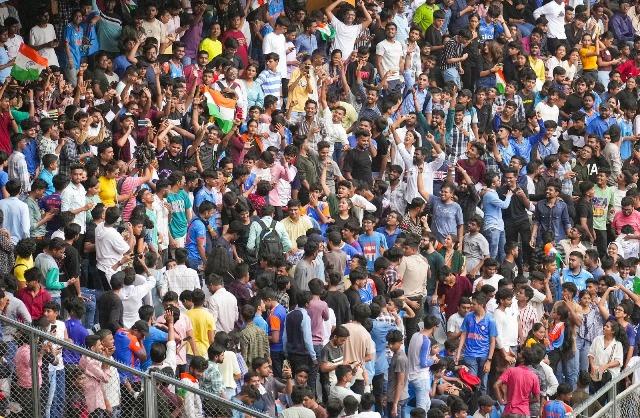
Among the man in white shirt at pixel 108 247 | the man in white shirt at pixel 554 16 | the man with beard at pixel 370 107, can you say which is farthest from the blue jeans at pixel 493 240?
the man in white shirt at pixel 554 16

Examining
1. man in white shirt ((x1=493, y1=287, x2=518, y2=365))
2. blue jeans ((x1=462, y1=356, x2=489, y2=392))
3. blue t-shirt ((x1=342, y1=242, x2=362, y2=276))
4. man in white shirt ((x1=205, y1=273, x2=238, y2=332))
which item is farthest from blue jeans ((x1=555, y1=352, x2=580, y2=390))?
man in white shirt ((x1=205, y1=273, x2=238, y2=332))

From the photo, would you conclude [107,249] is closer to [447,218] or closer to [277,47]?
[447,218]

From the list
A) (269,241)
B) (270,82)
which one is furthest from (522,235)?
(269,241)

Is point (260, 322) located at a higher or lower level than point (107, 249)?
lower

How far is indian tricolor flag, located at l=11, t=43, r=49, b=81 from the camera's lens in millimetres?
21578

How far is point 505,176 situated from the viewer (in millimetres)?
23438

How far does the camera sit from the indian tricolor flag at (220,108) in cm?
2236

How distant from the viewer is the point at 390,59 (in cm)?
2558

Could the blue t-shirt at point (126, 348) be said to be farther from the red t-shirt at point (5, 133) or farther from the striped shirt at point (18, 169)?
the red t-shirt at point (5, 133)

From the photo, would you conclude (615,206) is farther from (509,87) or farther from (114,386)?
(114,386)

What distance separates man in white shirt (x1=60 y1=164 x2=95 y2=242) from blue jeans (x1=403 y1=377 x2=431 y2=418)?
3888 millimetres

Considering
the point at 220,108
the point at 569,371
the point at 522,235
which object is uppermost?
the point at 220,108

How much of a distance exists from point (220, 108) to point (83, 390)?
6.88 m

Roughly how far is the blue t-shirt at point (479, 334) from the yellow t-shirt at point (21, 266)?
506cm
